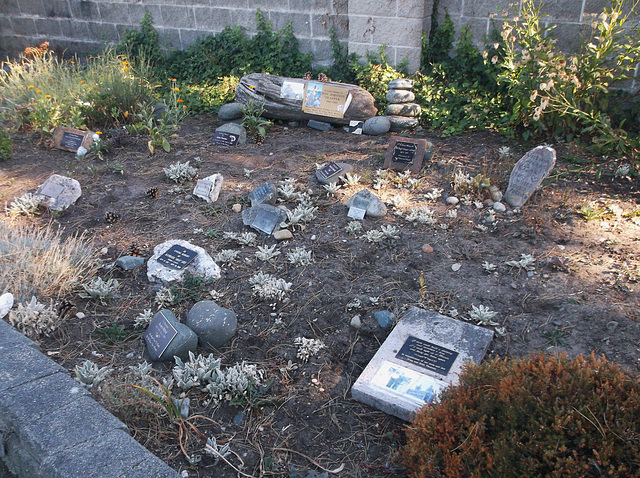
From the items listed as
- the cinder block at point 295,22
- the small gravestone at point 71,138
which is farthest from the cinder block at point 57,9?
the small gravestone at point 71,138

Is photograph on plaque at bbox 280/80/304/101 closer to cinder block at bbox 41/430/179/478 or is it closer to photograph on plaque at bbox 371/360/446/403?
photograph on plaque at bbox 371/360/446/403

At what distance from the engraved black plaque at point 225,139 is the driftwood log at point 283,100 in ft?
2.34

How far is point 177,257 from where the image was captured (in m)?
4.02

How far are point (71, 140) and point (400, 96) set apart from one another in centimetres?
406

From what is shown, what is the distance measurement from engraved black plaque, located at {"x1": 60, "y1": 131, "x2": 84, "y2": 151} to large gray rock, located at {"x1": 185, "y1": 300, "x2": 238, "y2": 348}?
3.67m

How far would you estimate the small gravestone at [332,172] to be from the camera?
16.8 ft

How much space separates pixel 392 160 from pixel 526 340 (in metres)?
2.65

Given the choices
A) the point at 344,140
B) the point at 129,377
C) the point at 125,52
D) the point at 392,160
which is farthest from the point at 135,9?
the point at 129,377

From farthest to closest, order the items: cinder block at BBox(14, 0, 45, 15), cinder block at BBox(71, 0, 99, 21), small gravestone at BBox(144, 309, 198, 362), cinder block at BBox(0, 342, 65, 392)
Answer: cinder block at BBox(14, 0, 45, 15) < cinder block at BBox(71, 0, 99, 21) < small gravestone at BBox(144, 309, 198, 362) < cinder block at BBox(0, 342, 65, 392)

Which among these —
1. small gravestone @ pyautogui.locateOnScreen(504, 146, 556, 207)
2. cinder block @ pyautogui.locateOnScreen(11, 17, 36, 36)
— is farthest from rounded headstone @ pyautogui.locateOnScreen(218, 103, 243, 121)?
cinder block @ pyautogui.locateOnScreen(11, 17, 36, 36)

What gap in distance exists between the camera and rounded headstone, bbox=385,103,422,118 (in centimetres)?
631

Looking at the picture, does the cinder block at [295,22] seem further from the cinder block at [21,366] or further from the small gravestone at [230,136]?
the cinder block at [21,366]

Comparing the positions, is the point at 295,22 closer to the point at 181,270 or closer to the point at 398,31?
the point at 398,31

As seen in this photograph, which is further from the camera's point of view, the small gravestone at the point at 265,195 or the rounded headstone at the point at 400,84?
the rounded headstone at the point at 400,84
